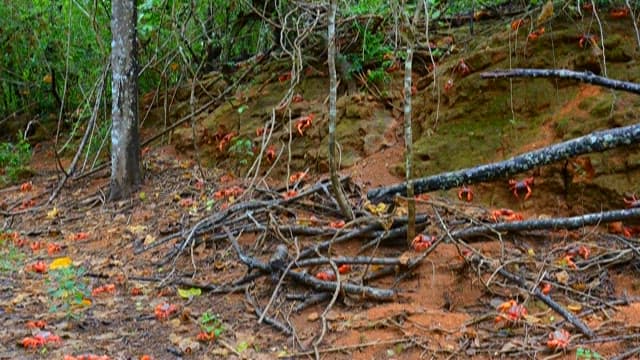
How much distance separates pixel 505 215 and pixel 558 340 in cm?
196

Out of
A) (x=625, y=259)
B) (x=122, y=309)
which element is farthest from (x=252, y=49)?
(x=625, y=259)

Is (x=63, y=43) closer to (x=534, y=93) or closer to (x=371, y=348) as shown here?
(x=534, y=93)

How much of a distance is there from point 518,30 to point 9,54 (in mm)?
9785

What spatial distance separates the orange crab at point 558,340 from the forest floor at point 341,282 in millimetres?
16

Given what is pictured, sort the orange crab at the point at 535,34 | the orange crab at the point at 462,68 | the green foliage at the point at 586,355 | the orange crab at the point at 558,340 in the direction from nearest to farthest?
the green foliage at the point at 586,355 → the orange crab at the point at 558,340 → the orange crab at the point at 535,34 → the orange crab at the point at 462,68

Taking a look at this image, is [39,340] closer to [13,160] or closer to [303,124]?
[303,124]

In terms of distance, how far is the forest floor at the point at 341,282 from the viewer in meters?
3.72

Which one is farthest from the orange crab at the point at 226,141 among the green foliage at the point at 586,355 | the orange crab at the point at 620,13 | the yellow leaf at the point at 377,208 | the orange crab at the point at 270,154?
the green foliage at the point at 586,355

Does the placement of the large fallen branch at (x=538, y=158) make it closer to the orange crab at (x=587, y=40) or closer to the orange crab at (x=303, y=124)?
the orange crab at (x=587, y=40)

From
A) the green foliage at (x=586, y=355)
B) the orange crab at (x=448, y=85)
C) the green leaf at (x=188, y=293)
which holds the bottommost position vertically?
the green leaf at (x=188, y=293)

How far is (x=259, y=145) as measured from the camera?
8102 mm

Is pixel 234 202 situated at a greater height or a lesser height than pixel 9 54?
lesser

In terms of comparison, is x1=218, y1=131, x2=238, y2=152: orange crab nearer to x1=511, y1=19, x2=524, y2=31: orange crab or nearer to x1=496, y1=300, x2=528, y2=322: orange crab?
x1=511, y1=19, x2=524, y2=31: orange crab

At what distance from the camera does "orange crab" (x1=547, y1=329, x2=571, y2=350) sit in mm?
3361
